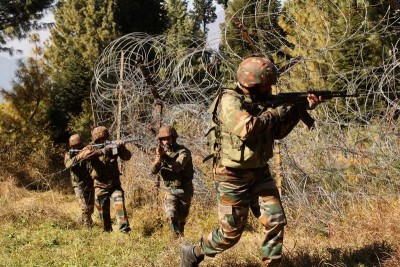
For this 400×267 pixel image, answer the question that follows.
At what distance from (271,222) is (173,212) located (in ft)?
6.54

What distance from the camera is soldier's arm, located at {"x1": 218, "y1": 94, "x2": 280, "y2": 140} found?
9.39 ft

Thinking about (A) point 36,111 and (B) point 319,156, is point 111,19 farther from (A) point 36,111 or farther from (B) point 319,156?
(B) point 319,156

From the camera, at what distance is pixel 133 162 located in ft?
23.7

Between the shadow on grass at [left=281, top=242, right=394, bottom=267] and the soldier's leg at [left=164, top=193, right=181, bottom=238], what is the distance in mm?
1626

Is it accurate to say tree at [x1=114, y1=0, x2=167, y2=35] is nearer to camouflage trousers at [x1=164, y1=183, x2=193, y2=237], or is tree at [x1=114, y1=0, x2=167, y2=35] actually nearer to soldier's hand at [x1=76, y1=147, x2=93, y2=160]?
soldier's hand at [x1=76, y1=147, x2=93, y2=160]

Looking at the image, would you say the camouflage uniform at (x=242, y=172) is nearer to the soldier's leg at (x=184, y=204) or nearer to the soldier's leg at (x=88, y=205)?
the soldier's leg at (x=184, y=204)

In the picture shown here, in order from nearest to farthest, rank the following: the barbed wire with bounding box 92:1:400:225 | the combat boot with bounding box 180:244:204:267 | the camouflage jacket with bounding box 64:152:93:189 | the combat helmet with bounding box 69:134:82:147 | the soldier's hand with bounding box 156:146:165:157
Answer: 1. the combat boot with bounding box 180:244:204:267
2. the barbed wire with bounding box 92:1:400:225
3. the soldier's hand with bounding box 156:146:165:157
4. the combat helmet with bounding box 69:134:82:147
5. the camouflage jacket with bounding box 64:152:93:189

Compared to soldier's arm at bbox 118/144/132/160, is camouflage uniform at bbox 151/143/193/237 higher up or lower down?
lower down

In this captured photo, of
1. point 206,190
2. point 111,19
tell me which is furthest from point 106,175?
point 111,19

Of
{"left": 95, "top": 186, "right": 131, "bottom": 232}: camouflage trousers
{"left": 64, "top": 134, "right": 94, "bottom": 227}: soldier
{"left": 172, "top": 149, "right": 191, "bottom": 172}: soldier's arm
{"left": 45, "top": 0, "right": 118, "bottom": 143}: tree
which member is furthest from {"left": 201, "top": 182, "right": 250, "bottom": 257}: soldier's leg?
{"left": 45, "top": 0, "right": 118, "bottom": 143}: tree

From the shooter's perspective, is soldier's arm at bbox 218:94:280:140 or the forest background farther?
the forest background

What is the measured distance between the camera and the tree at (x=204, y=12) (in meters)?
35.5

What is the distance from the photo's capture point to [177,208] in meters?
5.00

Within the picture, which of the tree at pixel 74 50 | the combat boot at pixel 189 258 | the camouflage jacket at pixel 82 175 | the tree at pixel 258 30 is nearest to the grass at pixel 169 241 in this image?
the combat boot at pixel 189 258
